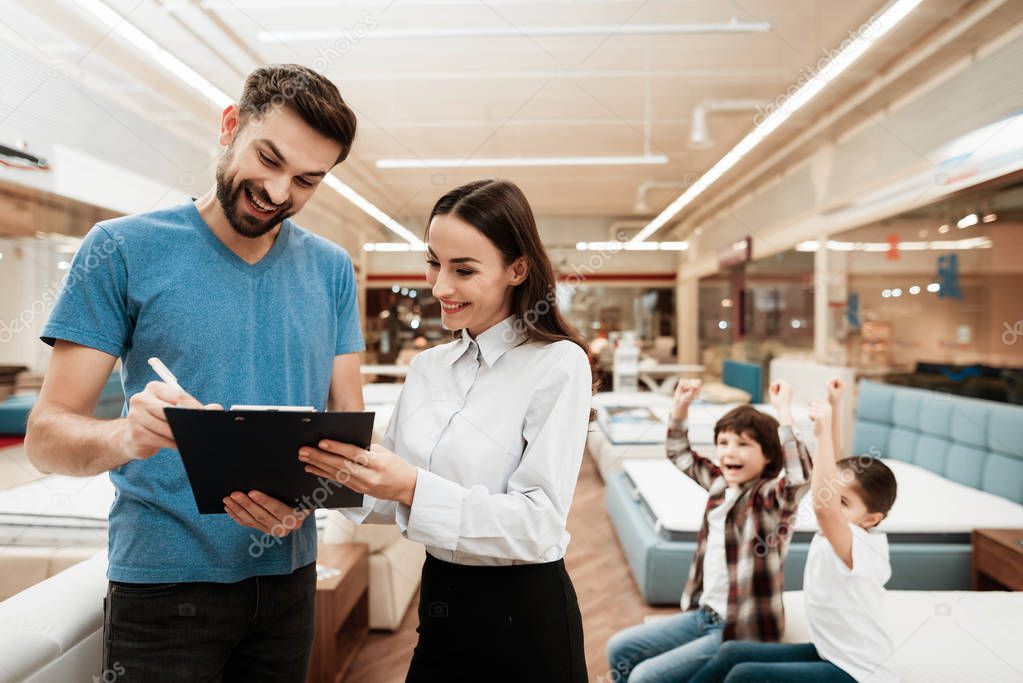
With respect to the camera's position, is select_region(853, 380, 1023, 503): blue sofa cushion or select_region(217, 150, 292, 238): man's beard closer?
select_region(217, 150, 292, 238): man's beard

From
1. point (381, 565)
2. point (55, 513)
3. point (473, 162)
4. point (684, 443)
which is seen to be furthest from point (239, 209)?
point (473, 162)

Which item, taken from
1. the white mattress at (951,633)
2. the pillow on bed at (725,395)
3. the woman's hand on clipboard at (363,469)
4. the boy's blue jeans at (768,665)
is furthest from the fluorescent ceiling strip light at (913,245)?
the woman's hand on clipboard at (363,469)

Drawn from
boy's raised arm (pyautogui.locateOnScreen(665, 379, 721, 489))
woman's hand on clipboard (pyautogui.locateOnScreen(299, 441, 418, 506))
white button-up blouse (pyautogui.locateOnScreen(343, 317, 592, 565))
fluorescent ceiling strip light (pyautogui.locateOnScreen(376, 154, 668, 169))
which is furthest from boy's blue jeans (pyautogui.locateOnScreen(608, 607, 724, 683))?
fluorescent ceiling strip light (pyautogui.locateOnScreen(376, 154, 668, 169))

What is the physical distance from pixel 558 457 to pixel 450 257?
388 mm

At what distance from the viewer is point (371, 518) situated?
1.17 meters

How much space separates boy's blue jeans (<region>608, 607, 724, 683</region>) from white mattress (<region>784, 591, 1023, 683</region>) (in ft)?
0.78

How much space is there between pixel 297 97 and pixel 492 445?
0.67 m

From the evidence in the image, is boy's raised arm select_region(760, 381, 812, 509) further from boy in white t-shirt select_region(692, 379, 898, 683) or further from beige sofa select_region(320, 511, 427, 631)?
beige sofa select_region(320, 511, 427, 631)

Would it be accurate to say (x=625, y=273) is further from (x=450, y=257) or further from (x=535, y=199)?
(x=450, y=257)

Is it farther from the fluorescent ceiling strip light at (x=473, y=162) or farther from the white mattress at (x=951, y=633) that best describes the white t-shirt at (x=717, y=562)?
the fluorescent ceiling strip light at (x=473, y=162)

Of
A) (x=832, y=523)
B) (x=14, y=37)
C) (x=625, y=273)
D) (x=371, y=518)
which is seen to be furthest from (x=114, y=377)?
(x=625, y=273)

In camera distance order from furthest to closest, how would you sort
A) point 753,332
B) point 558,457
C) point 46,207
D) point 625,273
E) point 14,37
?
point 625,273 < point 753,332 < point 14,37 < point 46,207 < point 558,457

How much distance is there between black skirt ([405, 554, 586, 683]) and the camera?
103cm

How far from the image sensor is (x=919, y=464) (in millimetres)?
2830
